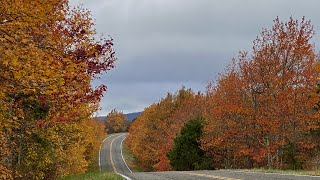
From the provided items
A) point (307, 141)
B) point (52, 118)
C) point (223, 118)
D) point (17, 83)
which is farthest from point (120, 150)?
point (17, 83)

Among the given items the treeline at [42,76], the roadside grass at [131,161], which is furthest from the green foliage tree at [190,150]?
the roadside grass at [131,161]

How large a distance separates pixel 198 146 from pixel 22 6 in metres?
39.7

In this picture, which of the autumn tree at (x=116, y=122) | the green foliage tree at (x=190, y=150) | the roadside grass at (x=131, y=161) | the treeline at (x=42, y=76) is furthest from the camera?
the autumn tree at (x=116, y=122)

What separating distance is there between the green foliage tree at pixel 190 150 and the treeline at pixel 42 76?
17.6 metres

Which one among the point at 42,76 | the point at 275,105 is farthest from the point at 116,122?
the point at 42,76

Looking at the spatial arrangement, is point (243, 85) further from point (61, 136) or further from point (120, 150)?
point (120, 150)

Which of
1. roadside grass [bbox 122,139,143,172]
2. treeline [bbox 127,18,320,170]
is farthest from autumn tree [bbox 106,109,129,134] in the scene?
treeline [bbox 127,18,320,170]

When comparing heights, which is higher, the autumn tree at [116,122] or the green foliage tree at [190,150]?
the autumn tree at [116,122]

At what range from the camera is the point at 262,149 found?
111 ft

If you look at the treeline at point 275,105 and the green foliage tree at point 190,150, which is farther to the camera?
the green foliage tree at point 190,150

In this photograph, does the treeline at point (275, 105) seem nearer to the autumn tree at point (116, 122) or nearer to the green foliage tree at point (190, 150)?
the green foliage tree at point (190, 150)

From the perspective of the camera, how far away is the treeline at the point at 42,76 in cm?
899

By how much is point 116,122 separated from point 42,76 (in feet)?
611

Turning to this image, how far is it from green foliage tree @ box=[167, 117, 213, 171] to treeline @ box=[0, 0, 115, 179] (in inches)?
692
